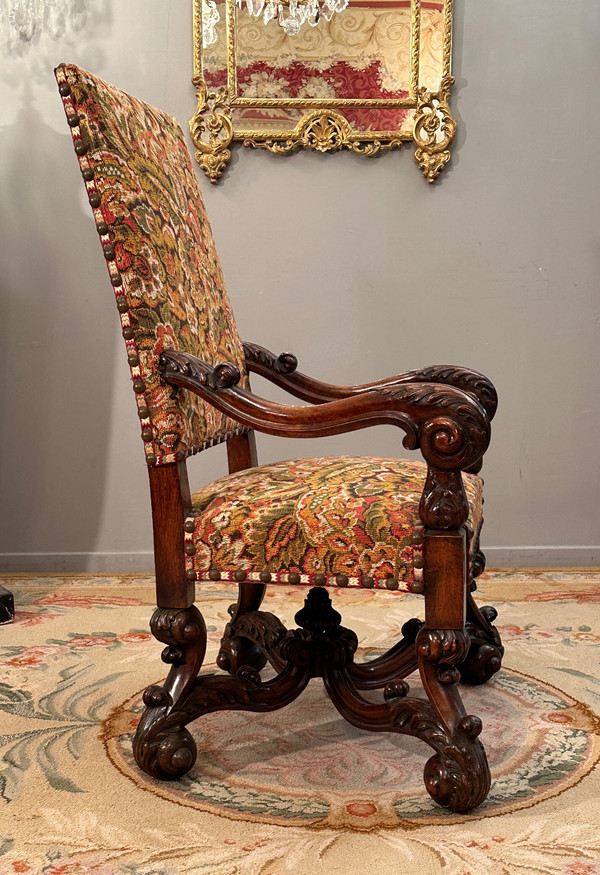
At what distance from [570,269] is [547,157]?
406mm

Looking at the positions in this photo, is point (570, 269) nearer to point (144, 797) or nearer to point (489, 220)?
point (489, 220)

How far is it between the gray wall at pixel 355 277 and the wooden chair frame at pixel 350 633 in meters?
1.35

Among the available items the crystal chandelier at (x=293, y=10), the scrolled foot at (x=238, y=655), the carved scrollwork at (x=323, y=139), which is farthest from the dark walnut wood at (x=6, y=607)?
the crystal chandelier at (x=293, y=10)

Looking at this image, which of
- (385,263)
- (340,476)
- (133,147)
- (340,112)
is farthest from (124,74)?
(340,476)

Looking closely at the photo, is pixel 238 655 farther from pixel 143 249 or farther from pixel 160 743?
pixel 143 249

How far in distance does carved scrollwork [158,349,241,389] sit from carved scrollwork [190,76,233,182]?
1.70m

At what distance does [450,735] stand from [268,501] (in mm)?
523

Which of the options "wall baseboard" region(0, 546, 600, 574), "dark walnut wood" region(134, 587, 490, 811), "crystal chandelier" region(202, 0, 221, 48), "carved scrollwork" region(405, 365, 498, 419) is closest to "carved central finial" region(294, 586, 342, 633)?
"dark walnut wood" region(134, 587, 490, 811)

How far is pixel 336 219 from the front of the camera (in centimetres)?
323

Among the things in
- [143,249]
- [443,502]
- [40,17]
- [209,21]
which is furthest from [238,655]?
[40,17]

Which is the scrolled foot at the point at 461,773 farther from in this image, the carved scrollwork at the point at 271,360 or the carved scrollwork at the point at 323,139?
the carved scrollwork at the point at 323,139

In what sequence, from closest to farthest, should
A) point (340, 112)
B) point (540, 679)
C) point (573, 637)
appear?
point (540, 679) → point (573, 637) → point (340, 112)

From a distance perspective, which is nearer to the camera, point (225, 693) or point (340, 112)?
point (225, 693)

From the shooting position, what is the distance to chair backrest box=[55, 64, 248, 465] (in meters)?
1.65
